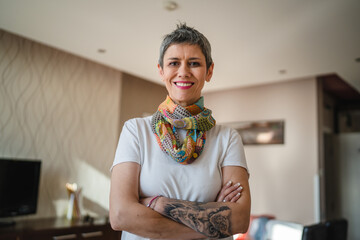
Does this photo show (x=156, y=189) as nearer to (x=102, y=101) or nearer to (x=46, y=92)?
(x=46, y=92)

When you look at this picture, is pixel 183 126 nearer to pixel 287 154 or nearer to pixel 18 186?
pixel 18 186

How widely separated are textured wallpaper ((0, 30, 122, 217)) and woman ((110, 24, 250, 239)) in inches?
112

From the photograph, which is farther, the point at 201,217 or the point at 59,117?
the point at 59,117

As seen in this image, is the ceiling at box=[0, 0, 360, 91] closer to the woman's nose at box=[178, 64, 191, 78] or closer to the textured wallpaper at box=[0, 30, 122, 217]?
the textured wallpaper at box=[0, 30, 122, 217]

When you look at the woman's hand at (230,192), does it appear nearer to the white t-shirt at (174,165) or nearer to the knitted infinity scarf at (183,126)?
the white t-shirt at (174,165)

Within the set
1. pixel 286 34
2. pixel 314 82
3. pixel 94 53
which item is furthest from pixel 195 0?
pixel 314 82

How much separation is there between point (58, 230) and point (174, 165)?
2514 millimetres

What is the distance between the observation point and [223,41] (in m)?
3.49

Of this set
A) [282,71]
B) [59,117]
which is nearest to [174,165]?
[59,117]

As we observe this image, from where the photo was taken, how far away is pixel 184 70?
3.38 ft

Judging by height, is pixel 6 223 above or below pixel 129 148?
below

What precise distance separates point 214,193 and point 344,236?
1829 millimetres

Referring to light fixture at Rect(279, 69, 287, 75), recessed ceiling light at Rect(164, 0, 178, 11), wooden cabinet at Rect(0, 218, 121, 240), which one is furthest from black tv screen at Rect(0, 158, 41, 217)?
light fixture at Rect(279, 69, 287, 75)

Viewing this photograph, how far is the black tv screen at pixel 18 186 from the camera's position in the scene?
310 cm
